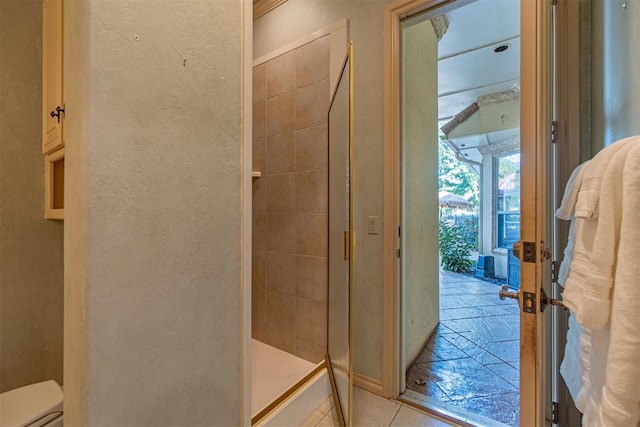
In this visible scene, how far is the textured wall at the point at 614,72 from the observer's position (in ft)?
2.89

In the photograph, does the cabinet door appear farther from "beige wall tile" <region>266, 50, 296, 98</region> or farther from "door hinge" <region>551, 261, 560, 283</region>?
"door hinge" <region>551, 261, 560, 283</region>

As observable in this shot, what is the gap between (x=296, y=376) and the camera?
1799mm

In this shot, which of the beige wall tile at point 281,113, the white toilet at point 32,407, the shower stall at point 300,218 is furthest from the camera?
the beige wall tile at point 281,113

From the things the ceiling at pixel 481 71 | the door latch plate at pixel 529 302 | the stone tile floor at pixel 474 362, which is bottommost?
the stone tile floor at pixel 474 362

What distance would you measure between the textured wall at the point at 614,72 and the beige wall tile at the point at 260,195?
76.5 inches

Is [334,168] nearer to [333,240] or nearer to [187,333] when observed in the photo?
[333,240]

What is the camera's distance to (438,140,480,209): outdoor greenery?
281 inches

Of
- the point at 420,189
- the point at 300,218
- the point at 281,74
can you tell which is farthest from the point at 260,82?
the point at 420,189

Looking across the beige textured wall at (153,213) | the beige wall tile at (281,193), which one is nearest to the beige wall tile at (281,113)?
the beige wall tile at (281,193)

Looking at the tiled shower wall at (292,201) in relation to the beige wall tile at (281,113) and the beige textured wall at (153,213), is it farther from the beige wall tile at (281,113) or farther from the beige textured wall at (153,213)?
the beige textured wall at (153,213)

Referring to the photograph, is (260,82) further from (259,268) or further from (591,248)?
(591,248)

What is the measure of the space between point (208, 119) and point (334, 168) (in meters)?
1.00

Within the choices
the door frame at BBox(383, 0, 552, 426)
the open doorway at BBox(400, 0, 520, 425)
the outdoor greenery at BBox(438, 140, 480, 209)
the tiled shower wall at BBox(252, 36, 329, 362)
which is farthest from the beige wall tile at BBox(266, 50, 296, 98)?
the outdoor greenery at BBox(438, 140, 480, 209)

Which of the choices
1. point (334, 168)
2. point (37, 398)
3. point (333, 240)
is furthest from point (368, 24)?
point (37, 398)
